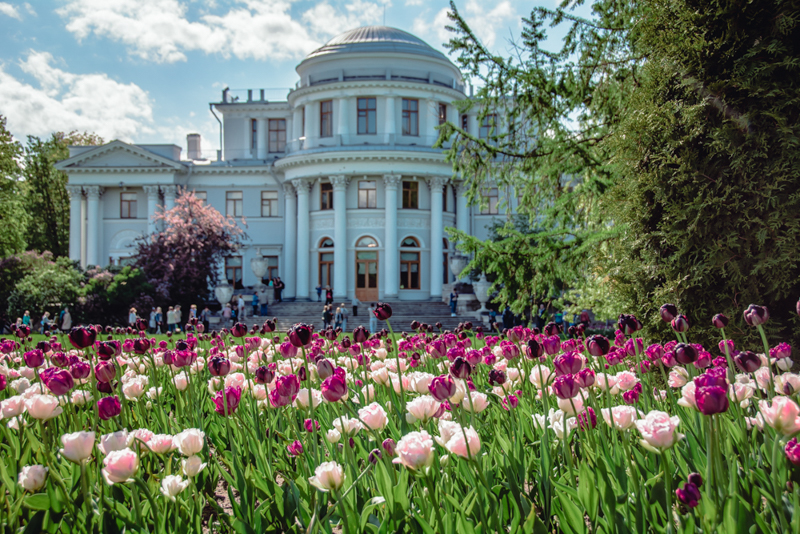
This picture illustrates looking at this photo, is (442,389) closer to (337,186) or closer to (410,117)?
(337,186)

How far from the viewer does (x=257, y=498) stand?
2.54 m

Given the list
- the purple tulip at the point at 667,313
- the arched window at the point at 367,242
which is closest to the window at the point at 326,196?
the arched window at the point at 367,242

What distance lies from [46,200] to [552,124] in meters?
45.3

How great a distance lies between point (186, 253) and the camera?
30547mm

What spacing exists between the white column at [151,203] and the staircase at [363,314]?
1033 centimetres

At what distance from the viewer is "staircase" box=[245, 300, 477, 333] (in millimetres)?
28766

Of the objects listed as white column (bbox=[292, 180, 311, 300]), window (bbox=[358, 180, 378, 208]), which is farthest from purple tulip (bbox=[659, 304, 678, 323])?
window (bbox=[358, 180, 378, 208])

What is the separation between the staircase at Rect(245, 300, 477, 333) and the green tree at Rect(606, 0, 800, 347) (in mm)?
23245

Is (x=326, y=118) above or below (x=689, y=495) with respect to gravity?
above

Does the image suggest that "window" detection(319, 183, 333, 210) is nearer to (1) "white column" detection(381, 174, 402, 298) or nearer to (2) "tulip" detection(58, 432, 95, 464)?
(1) "white column" detection(381, 174, 402, 298)

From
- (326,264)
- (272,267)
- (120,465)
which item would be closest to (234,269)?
(272,267)

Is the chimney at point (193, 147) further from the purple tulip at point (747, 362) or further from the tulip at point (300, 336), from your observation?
the purple tulip at point (747, 362)

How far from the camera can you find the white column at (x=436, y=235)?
34781 millimetres

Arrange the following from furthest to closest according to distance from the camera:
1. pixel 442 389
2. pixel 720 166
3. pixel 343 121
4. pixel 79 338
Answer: pixel 343 121, pixel 720 166, pixel 79 338, pixel 442 389
